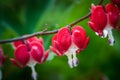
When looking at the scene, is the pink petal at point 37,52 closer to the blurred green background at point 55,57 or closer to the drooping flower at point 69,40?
the drooping flower at point 69,40

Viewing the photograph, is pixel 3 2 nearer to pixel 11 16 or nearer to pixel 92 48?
pixel 11 16

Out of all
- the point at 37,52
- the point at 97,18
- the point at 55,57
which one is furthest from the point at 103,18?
the point at 55,57

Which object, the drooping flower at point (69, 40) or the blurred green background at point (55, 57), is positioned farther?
the blurred green background at point (55, 57)

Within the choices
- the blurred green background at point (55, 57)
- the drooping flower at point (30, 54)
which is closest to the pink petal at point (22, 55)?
the drooping flower at point (30, 54)

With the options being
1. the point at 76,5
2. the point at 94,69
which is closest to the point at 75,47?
the point at 76,5

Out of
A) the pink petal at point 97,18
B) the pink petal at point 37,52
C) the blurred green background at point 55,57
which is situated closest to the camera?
the pink petal at point 97,18
